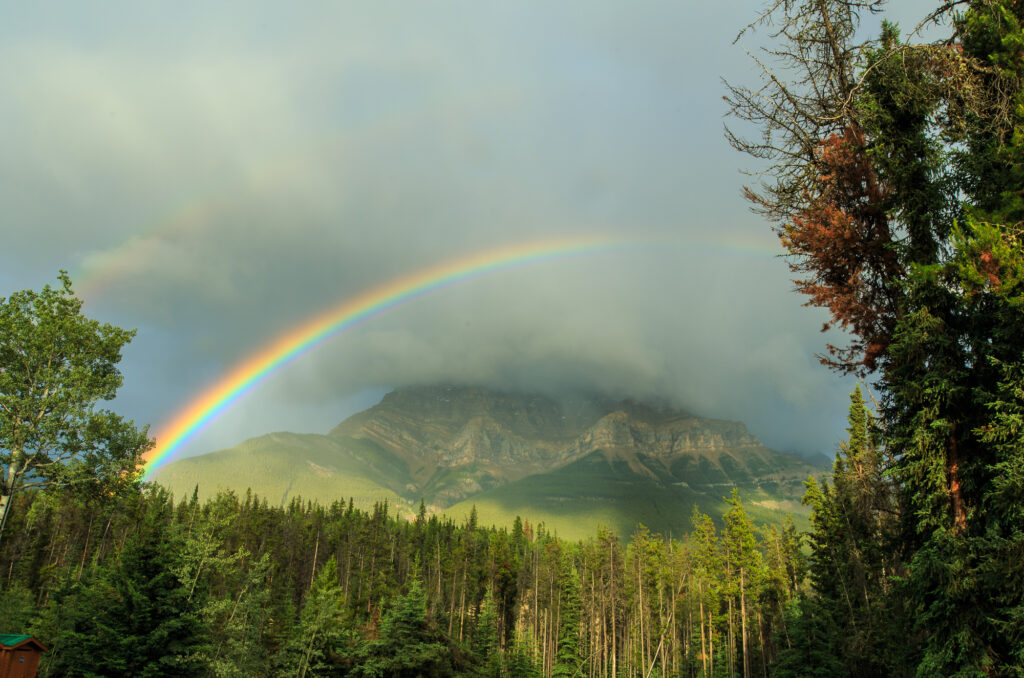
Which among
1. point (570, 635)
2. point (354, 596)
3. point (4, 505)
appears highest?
point (4, 505)

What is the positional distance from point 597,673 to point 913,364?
72.3 metres

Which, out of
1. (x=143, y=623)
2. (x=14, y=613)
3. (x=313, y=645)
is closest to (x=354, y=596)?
(x=14, y=613)

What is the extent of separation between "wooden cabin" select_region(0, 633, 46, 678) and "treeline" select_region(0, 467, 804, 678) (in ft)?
5.49

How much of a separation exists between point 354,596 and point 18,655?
220ft

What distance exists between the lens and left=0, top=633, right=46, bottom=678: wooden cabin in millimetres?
23562

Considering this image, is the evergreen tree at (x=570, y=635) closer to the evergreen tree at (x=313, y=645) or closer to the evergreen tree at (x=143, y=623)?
the evergreen tree at (x=313, y=645)

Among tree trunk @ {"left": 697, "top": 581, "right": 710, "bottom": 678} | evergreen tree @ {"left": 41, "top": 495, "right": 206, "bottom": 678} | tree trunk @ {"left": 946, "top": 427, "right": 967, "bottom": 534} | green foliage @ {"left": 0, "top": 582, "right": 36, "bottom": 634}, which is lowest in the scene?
tree trunk @ {"left": 697, "top": 581, "right": 710, "bottom": 678}

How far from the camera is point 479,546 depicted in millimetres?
Result: 117250

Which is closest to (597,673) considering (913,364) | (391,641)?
(391,641)

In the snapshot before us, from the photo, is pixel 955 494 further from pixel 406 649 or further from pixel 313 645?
pixel 313 645

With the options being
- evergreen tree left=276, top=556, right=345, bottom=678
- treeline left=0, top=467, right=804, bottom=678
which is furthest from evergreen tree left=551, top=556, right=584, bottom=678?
evergreen tree left=276, top=556, right=345, bottom=678

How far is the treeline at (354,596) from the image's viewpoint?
2511 centimetres

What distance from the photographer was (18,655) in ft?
79.2

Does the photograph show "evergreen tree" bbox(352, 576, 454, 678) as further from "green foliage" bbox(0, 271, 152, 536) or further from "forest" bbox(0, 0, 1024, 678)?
"green foliage" bbox(0, 271, 152, 536)
